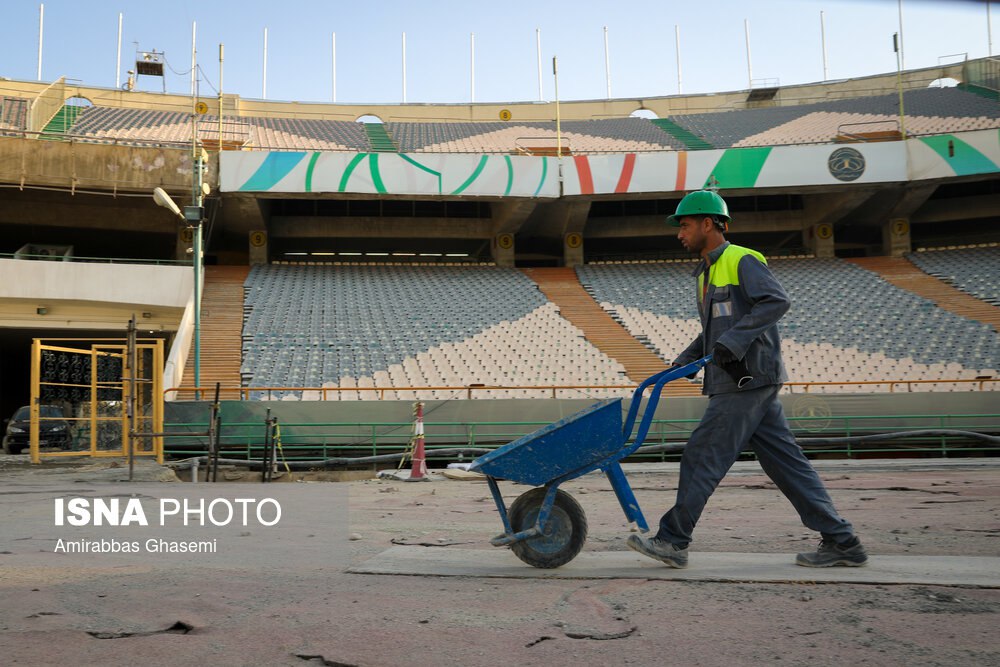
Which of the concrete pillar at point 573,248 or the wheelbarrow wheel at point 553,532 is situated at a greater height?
the concrete pillar at point 573,248

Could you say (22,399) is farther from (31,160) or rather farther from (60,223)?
(31,160)

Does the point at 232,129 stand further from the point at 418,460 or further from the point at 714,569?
the point at 714,569

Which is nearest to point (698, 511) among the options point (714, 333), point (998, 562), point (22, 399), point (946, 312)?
point (714, 333)

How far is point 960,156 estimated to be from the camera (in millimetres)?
26781

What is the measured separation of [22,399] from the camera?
112ft

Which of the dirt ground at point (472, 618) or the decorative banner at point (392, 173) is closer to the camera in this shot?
the dirt ground at point (472, 618)

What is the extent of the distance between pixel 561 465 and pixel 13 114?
28.8m

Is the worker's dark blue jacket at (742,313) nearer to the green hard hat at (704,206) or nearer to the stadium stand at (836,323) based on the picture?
the green hard hat at (704,206)

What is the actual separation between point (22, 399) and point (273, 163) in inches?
680

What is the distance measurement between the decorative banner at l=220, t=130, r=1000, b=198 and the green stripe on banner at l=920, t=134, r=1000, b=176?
28mm

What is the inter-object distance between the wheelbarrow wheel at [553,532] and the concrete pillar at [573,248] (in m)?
26.7

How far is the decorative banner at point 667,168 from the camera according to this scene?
2667 cm

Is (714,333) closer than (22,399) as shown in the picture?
Yes

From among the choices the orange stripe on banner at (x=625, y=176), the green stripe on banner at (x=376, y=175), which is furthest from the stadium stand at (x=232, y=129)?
the orange stripe on banner at (x=625, y=176)
